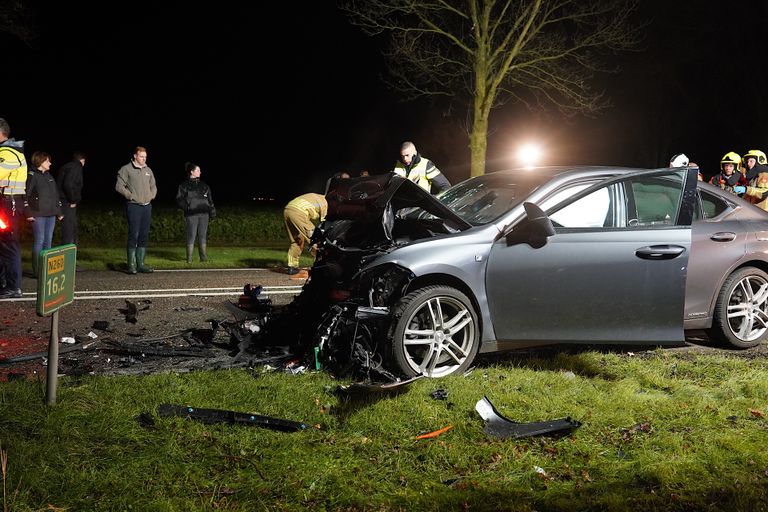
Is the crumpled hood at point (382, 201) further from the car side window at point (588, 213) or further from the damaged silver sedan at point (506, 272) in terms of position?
the car side window at point (588, 213)

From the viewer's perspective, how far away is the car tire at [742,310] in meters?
6.32

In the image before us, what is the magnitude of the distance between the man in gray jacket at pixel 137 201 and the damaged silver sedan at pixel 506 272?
19.5ft

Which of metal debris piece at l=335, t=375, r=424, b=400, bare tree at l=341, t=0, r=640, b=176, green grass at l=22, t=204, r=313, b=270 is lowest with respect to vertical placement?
metal debris piece at l=335, t=375, r=424, b=400

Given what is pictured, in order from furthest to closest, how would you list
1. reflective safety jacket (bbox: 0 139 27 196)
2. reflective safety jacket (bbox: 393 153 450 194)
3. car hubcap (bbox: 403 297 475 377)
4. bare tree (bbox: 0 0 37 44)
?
bare tree (bbox: 0 0 37 44) < reflective safety jacket (bbox: 393 153 450 194) < reflective safety jacket (bbox: 0 139 27 196) < car hubcap (bbox: 403 297 475 377)

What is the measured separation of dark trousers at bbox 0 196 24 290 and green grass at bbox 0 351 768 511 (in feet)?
14.8

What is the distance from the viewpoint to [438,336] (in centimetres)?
530

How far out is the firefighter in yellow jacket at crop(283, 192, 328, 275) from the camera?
11227mm

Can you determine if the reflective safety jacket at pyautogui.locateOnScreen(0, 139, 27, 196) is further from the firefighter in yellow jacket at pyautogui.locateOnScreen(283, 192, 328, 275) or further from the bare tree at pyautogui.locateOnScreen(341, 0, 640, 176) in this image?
the bare tree at pyautogui.locateOnScreen(341, 0, 640, 176)

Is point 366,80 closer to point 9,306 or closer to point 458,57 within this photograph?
point 458,57

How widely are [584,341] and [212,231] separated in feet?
47.4

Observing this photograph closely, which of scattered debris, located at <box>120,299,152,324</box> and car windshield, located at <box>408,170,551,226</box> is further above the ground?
car windshield, located at <box>408,170,551,226</box>

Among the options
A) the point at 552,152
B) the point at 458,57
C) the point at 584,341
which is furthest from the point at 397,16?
the point at 552,152

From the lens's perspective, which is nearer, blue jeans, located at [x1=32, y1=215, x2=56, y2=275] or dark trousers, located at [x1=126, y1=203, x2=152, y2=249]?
blue jeans, located at [x1=32, y1=215, x2=56, y2=275]

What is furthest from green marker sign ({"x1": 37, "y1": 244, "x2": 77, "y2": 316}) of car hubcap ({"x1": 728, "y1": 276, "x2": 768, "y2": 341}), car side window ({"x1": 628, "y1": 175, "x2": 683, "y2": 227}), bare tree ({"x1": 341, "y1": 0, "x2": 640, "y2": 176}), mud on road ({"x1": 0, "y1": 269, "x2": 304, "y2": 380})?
bare tree ({"x1": 341, "y1": 0, "x2": 640, "y2": 176})
